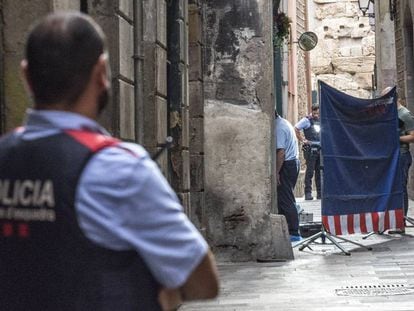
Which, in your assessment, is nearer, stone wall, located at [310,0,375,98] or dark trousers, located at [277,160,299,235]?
dark trousers, located at [277,160,299,235]

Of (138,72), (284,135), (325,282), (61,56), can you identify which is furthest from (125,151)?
(284,135)

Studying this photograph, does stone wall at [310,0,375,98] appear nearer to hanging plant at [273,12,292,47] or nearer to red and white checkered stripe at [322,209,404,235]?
hanging plant at [273,12,292,47]

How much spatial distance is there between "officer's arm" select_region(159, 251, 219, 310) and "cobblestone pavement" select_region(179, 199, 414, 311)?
4.89 m

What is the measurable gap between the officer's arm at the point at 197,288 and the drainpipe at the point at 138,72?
16.7ft

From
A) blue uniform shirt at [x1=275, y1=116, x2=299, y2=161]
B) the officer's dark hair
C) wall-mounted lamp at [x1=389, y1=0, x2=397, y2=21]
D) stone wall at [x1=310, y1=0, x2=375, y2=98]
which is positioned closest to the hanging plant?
blue uniform shirt at [x1=275, y1=116, x2=299, y2=161]

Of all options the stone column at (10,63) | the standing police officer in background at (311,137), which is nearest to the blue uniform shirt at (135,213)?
the stone column at (10,63)

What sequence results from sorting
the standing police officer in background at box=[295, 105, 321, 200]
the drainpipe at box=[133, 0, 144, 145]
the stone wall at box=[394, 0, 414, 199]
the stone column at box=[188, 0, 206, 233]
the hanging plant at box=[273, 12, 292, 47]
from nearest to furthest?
the drainpipe at box=[133, 0, 144, 145], the stone column at box=[188, 0, 206, 233], the hanging plant at box=[273, 12, 292, 47], the standing police officer in background at box=[295, 105, 321, 200], the stone wall at box=[394, 0, 414, 199]

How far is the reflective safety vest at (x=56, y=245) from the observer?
1.99 meters

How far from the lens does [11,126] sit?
5.27 meters

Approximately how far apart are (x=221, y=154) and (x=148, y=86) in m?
2.90

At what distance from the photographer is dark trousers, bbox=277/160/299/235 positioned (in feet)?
38.9

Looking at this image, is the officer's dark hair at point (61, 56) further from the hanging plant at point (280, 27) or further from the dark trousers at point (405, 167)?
the hanging plant at point (280, 27)

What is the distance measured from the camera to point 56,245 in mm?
2008

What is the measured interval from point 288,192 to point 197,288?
9.88 m
